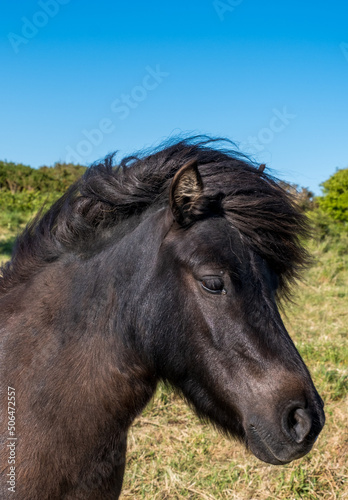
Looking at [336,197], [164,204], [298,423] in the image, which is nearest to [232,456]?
[298,423]

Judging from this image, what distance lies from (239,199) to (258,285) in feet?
1.31

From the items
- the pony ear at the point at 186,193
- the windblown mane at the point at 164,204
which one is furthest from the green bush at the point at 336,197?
the pony ear at the point at 186,193

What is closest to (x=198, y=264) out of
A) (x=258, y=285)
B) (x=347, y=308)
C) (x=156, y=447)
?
(x=258, y=285)

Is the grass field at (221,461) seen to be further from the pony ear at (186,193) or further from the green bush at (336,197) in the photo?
the green bush at (336,197)

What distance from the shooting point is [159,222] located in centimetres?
201

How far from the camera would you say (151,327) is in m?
1.95

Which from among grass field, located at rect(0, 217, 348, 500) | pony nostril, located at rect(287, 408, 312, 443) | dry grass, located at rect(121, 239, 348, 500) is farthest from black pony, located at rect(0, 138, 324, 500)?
dry grass, located at rect(121, 239, 348, 500)

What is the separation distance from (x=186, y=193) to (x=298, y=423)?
3.40ft

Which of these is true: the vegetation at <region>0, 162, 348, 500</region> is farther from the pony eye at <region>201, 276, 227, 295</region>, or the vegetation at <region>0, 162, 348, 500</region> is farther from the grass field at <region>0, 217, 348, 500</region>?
the pony eye at <region>201, 276, 227, 295</region>

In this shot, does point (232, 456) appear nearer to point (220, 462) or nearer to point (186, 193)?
point (220, 462)

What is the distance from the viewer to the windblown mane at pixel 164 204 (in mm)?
1994

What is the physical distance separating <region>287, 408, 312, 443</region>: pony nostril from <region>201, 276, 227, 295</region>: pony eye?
544 millimetres

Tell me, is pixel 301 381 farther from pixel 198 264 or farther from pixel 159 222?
pixel 159 222

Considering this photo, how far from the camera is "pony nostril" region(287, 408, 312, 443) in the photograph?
171 centimetres
